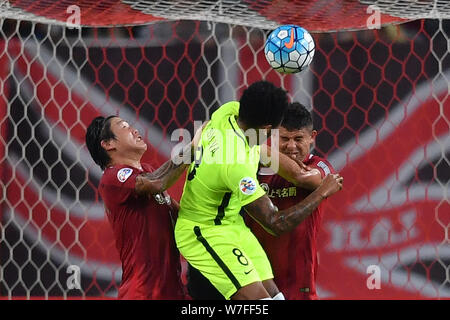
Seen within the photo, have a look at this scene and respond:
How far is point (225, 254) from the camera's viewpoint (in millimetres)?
3355

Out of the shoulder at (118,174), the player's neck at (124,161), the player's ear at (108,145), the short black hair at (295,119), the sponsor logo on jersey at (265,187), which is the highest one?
the short black hair at (295,119)

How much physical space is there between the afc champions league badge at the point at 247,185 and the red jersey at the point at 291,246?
42 centimetres

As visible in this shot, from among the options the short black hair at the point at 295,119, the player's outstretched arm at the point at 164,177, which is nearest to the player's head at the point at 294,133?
the short black hair at the point at 295,119

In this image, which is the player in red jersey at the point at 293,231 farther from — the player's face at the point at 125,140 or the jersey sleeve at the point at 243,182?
the player's face at the point at 125,140

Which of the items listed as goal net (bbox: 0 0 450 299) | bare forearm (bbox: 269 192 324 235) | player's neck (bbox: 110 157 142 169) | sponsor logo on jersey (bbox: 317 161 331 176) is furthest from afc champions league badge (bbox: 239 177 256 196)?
goal net (bbox: 0 0 450 299)

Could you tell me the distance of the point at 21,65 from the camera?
5000 millimetres

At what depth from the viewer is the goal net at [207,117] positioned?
4.83 meters

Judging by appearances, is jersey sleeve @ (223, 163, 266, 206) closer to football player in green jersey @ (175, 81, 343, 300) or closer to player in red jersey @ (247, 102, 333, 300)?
football player in green jersey @ (175, 81, 343, 300)

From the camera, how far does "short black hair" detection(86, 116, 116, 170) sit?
3.78 m

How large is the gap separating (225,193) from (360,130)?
1685 mm

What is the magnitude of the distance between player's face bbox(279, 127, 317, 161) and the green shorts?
420 millimetres

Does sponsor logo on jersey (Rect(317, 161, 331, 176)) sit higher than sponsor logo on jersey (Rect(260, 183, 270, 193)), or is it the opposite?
sponsor logo on jersey (Rect(317, 161, 331, 176))

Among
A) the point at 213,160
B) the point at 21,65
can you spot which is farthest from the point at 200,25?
the point at 213,160
